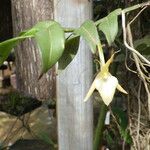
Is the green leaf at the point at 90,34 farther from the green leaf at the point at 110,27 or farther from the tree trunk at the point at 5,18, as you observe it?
the tree trunk at the point at 5,18

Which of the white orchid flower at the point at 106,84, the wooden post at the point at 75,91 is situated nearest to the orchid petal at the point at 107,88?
the white orchid flower at the point at 106,84

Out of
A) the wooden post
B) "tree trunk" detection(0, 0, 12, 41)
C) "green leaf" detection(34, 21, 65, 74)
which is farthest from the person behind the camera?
"tree trunk" detection(0, 0, 12, 41)

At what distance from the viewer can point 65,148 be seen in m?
0.82

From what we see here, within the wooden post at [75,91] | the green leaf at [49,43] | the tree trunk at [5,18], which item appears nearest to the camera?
the green leaf at [49,43]

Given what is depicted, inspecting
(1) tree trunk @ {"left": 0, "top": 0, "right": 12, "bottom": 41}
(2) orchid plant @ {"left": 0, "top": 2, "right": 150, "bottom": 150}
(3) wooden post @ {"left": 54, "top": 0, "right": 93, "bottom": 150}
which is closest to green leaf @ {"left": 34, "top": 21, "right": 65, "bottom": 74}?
(2) orchid plant @ {"left": 0, "top": 2, "right": 150, "bottom": 150}

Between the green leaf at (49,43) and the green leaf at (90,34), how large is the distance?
0.10 ft

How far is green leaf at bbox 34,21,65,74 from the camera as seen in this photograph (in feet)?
1.73

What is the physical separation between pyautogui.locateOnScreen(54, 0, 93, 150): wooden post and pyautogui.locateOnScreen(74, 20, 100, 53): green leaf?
16 centimetres

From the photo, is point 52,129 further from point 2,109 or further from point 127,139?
point 127,139

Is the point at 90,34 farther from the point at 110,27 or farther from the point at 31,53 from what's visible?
the point at 31,53

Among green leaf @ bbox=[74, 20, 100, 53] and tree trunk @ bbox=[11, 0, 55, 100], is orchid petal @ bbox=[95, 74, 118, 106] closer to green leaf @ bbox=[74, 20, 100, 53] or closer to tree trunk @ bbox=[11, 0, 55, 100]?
green leaf @ bbox=[74, 20, 100, 53]

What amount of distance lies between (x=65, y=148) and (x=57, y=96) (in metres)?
0.11

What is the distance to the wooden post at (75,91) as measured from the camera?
0.73 meters

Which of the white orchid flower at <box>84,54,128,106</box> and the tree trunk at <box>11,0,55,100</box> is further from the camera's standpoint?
the tree trunk at <box>11,0,55,100</box>
